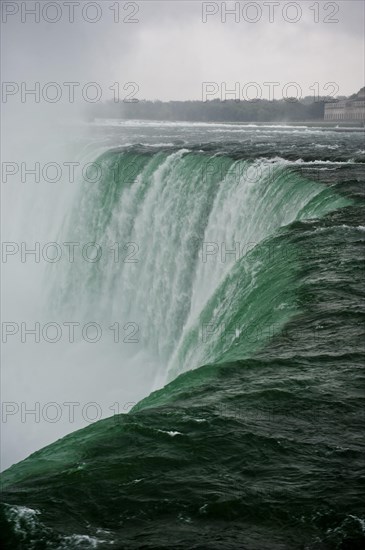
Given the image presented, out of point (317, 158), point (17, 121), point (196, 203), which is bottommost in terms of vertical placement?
point (196, 203)

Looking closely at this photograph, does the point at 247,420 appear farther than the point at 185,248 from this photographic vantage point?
No

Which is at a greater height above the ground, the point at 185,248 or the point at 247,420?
the point at 185,248

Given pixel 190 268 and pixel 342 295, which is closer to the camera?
pixel 342 295

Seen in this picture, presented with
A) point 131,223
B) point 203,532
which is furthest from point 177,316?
point 203,532

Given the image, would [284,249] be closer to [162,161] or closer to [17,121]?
[162,161]

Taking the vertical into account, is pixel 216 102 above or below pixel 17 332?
above

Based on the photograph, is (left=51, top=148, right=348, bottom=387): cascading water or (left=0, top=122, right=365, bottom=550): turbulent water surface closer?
(left=0, top=122, right=365, bottom=550): turbulent water surface

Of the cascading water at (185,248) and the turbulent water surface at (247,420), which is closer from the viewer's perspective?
the turbulent water surface at (247,420)

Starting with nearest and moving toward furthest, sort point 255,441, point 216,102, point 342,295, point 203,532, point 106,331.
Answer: point 203,532 < point 255,441 < point 342,295 < point 106,331 < point 216,102
